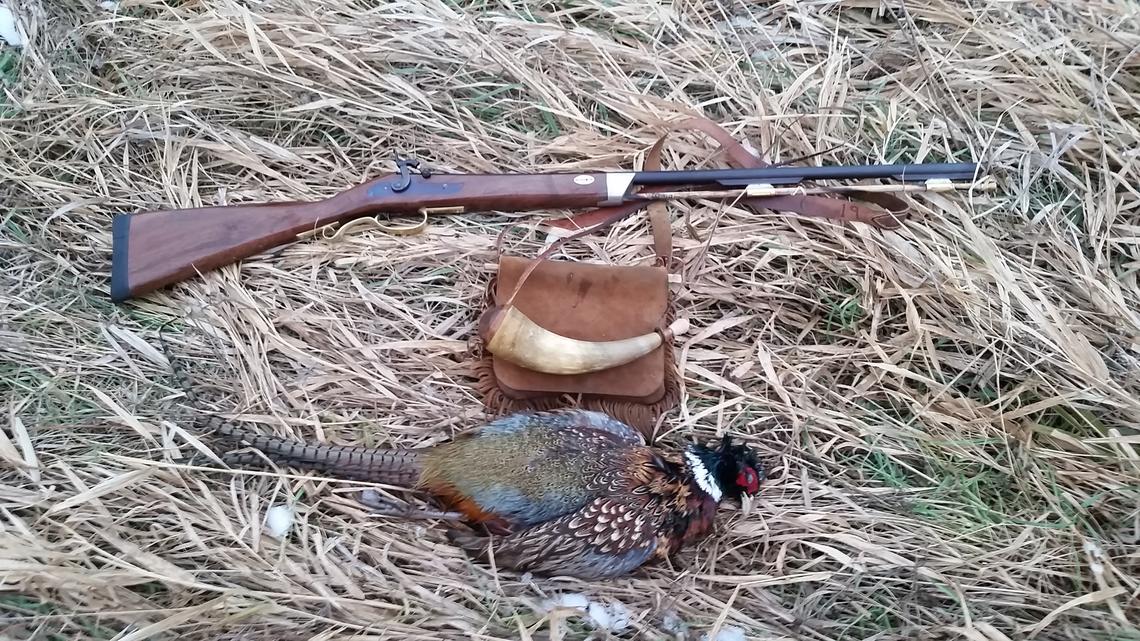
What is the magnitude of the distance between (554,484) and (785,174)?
4.89 ft

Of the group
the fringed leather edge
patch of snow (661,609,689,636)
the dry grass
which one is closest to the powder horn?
the fringed leather edge

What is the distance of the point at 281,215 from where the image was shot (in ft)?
9.45

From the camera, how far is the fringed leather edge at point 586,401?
2.80 m

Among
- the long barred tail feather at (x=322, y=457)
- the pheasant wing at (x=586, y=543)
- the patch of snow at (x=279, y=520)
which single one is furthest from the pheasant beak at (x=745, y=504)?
the patch of snow at (x=279, y=520)

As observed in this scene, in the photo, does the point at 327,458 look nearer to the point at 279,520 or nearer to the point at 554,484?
the point at 279,520

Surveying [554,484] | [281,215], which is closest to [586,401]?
[554,484]

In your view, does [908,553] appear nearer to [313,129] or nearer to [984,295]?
[984,295]

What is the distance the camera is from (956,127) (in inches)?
126

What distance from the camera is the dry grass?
97.4 inches

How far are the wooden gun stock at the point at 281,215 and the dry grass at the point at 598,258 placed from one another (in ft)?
0.40

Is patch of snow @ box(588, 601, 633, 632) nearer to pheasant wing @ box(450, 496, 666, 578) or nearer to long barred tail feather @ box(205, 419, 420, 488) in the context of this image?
pheasant wing @ box(450, 496, 666, 578)

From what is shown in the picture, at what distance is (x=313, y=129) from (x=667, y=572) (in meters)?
2.20

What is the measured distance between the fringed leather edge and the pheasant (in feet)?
0.41

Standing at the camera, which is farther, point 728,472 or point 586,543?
point 728,472
